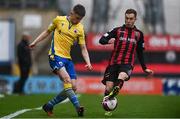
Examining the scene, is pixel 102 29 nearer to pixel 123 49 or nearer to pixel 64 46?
pixel 123 49

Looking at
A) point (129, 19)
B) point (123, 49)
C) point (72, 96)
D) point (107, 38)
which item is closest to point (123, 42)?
point (123, 49)

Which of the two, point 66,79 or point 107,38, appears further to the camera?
point 107,38

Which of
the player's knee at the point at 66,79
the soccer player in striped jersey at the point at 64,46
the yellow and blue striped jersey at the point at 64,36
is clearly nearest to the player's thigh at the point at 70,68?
Result: the soccer player in striped jersey at the point at 64,46

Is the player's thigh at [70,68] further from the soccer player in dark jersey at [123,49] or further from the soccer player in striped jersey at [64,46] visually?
the soccer player in dark jersey at [123,49]

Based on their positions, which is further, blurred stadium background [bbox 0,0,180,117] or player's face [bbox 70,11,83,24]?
blurred stadium background [bbox 0,0,180,117]

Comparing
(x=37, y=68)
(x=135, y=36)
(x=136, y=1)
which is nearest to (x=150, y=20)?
(x=136, y=1)

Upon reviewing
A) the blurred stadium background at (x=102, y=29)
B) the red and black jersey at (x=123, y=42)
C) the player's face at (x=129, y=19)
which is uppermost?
the player's face at (x=129, y=19)

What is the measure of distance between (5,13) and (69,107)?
18984mm

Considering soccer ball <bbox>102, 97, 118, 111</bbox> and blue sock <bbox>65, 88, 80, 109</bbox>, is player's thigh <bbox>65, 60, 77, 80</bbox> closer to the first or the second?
blue sock <bbox>65, 88, 80, 109</bbox>

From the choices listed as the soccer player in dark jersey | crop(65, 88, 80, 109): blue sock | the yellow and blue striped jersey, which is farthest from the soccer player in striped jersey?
the soccer player in dark jersey

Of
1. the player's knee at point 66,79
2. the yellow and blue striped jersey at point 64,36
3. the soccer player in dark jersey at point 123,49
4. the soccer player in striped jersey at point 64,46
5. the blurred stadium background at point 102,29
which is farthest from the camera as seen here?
the blurred stadium background at point 102,29

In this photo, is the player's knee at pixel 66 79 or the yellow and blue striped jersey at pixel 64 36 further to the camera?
the yellow and blue striped jersey at pixel 64 36

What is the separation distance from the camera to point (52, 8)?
3262 centimetres

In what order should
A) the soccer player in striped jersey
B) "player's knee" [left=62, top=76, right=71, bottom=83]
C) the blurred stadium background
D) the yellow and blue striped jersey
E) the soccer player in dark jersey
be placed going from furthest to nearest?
1. the blurred stadium background
2. the soccer player in dark jersey
3. the yellow and blue striped jersey
4. the soccer player in striped jersey
5. "player's knee" [left=62, top=76, right=71, bottom=83]
